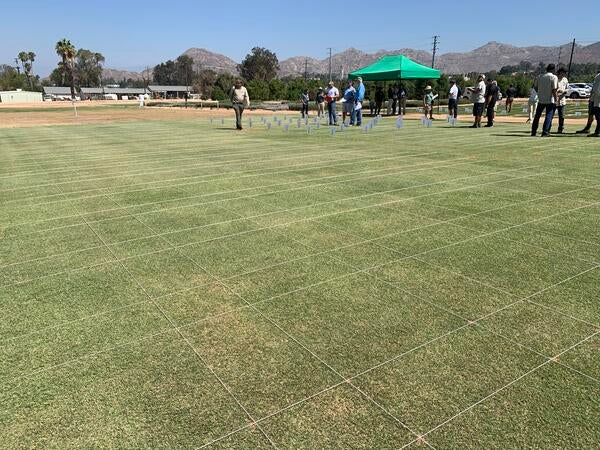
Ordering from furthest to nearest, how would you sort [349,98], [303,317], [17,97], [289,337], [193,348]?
[17,97] → [349,98] → [303,317] → [289,337] → [193,348]

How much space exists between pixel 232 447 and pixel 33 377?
4.51 feet

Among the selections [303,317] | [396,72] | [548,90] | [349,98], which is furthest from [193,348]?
[396,72]

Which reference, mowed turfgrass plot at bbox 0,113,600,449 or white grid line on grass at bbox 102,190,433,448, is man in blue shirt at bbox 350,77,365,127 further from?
white grid line on grass at bbox 102,190,433,448

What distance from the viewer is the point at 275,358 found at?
297cm

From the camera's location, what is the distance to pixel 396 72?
2438 centimetres

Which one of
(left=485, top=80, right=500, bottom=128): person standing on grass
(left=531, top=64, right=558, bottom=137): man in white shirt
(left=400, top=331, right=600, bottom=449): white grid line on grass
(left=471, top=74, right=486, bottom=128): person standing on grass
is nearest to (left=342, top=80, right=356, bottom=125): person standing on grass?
(left=471, top=74, right=486, bottom=128): person standing on grass

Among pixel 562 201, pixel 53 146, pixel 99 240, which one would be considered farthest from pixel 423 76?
pixel 99 240

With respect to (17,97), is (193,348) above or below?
below

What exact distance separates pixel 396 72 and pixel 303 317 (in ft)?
75.9

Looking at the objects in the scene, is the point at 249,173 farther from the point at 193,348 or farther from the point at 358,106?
the point at 358,106

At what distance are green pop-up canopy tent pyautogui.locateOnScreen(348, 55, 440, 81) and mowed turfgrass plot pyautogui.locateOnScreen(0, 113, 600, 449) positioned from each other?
18.3 metres

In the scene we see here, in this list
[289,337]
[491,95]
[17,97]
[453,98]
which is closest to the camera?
[289,337]

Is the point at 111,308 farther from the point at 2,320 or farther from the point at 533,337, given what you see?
the point at 533,337

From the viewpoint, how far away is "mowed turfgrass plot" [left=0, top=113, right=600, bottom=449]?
241 centimetres
